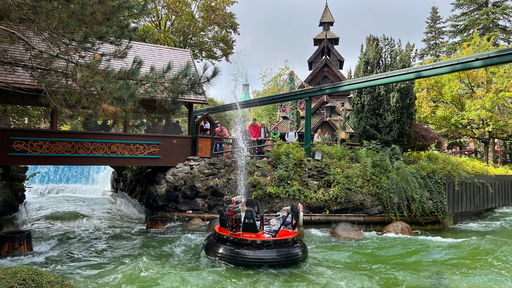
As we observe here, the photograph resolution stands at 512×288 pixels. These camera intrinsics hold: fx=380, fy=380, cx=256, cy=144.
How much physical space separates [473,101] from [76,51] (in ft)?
55.7

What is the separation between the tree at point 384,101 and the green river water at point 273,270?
3.95 meters

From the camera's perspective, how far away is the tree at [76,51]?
22.0 feet

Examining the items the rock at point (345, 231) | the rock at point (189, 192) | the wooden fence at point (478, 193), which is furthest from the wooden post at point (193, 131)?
the wooden fence at point (478, 193)

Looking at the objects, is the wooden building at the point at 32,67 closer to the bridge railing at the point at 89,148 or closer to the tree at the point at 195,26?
the bridge railing at the point at 89,148

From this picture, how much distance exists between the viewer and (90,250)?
9281 mm

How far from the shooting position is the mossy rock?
360 centimetres

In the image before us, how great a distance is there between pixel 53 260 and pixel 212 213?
194 inches

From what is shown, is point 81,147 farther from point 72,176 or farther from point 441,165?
point 72,176

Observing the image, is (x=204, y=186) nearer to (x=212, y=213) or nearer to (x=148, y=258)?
(x=212, y=213)

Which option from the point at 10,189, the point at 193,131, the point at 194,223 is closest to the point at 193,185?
the point at 194,223

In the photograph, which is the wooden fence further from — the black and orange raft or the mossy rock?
the mossy rock

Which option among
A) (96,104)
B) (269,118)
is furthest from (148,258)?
(269,118)

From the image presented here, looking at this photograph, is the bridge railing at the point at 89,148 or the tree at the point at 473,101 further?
the tree at the point at 473,101

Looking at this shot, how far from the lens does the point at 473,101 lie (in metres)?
17.5
